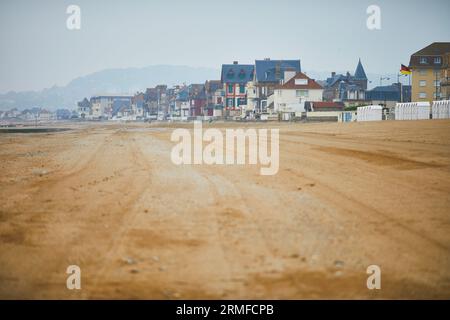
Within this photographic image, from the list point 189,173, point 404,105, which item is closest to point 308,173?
point 189,173

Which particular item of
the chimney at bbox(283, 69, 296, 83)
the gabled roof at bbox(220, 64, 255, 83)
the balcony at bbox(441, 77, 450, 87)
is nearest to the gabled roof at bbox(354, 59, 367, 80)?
the gabled roof at bbox(220, 64, 255, 83)

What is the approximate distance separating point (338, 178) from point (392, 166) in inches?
87.4

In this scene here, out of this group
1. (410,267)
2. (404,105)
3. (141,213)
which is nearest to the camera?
(410,267)

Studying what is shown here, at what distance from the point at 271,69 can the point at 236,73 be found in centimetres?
1188

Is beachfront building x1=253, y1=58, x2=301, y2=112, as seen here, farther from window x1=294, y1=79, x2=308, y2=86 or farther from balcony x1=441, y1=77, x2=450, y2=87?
balcony x1=441, y1=77, x2=450, y2=87

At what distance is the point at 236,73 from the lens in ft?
346

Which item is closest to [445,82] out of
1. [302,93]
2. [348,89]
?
[302,93]

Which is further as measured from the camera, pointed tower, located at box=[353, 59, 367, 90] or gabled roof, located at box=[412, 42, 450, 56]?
pointed tower, located at box=[353, 59, 367, 90]

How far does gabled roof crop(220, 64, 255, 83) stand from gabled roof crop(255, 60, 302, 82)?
8830mm

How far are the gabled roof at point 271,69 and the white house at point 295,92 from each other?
12.0 m

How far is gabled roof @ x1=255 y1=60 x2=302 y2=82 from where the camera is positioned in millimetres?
94938

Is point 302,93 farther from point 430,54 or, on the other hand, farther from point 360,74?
point 360,74

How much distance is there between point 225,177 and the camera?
35.6 feet
